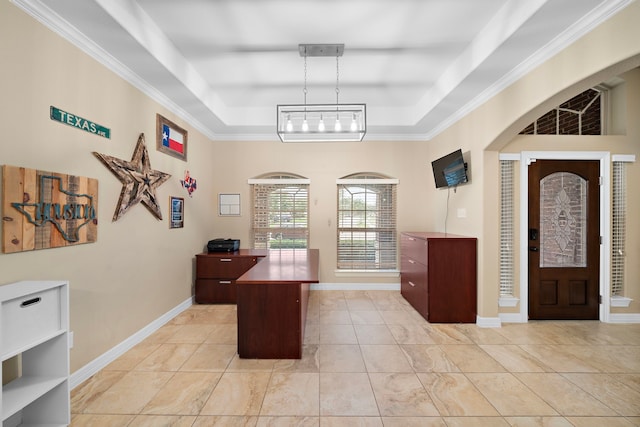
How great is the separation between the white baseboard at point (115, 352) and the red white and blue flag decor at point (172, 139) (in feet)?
7.04

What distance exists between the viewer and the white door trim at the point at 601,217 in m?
3.59

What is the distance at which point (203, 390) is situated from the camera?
7.34ft

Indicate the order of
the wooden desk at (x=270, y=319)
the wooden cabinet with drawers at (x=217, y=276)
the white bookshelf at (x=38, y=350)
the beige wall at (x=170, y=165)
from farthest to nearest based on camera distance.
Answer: the wooden cabinet with drawers at (x=217, y=276) → the wooden desk at (x=270, y=319) → the beige wall at (x=170, y=165) → the white bookshelf at (x=38, y=350)

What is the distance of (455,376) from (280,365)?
1539mm

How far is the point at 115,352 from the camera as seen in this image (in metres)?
2.69

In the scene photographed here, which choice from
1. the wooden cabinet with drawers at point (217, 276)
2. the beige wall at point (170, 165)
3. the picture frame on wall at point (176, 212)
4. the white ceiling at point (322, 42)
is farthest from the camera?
the wooden cabinet with drawers at point (217, 276)

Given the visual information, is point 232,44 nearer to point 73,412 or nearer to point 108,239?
point 108,239

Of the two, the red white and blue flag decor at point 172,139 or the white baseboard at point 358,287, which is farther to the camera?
the white baseboard at point 358,287

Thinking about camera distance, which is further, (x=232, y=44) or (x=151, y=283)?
(x=151, y=283)

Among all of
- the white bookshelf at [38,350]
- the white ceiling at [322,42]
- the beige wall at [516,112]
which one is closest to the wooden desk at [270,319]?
the white bookshelf at [38,350]

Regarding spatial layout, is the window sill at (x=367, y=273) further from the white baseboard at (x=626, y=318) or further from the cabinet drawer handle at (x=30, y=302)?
the cabinet drawer handle at (x=30, y=302)

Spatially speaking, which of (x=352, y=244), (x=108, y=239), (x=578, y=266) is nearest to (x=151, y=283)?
(x=108, y=239)

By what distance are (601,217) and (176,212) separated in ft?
18.3

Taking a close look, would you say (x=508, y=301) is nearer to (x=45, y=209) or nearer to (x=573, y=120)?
(x=573, y=120)
